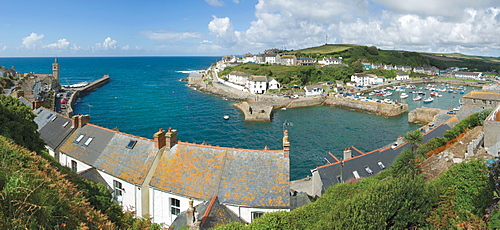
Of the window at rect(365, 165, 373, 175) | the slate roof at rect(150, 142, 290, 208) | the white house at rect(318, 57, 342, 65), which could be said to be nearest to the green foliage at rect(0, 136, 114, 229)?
the slate roof at rect(150, 142, 290, 208)

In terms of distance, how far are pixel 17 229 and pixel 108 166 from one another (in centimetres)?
1366

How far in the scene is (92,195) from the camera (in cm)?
1059

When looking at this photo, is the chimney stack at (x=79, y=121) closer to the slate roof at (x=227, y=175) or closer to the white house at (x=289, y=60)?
the slate roof at (x=227, y=175)

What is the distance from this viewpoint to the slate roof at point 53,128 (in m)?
21.8

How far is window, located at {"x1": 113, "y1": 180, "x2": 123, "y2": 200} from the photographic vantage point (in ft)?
57.6

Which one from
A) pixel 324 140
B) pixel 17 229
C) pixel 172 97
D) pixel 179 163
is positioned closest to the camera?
pixel 17 229

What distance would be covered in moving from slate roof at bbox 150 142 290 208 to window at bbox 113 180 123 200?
2271 mm

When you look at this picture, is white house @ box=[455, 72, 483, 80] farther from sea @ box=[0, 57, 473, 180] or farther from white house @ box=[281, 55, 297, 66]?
white house @ box=[281, 55, 297, 66]

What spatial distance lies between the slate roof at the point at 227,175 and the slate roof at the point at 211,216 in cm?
57

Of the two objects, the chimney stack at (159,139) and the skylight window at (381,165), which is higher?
the chimney stack at (159,139)

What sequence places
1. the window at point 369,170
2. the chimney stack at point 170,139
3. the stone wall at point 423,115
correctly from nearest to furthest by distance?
the chimney stack at point 170,139
the window at point 369,170
the stone wall at point 423,115

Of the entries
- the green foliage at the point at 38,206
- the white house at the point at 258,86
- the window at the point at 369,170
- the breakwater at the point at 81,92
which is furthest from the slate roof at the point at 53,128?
the white house at the point at 258,86

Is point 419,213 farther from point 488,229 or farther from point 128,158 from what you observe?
point 128,158

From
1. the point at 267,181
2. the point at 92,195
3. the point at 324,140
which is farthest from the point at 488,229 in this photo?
the point at 324,140
